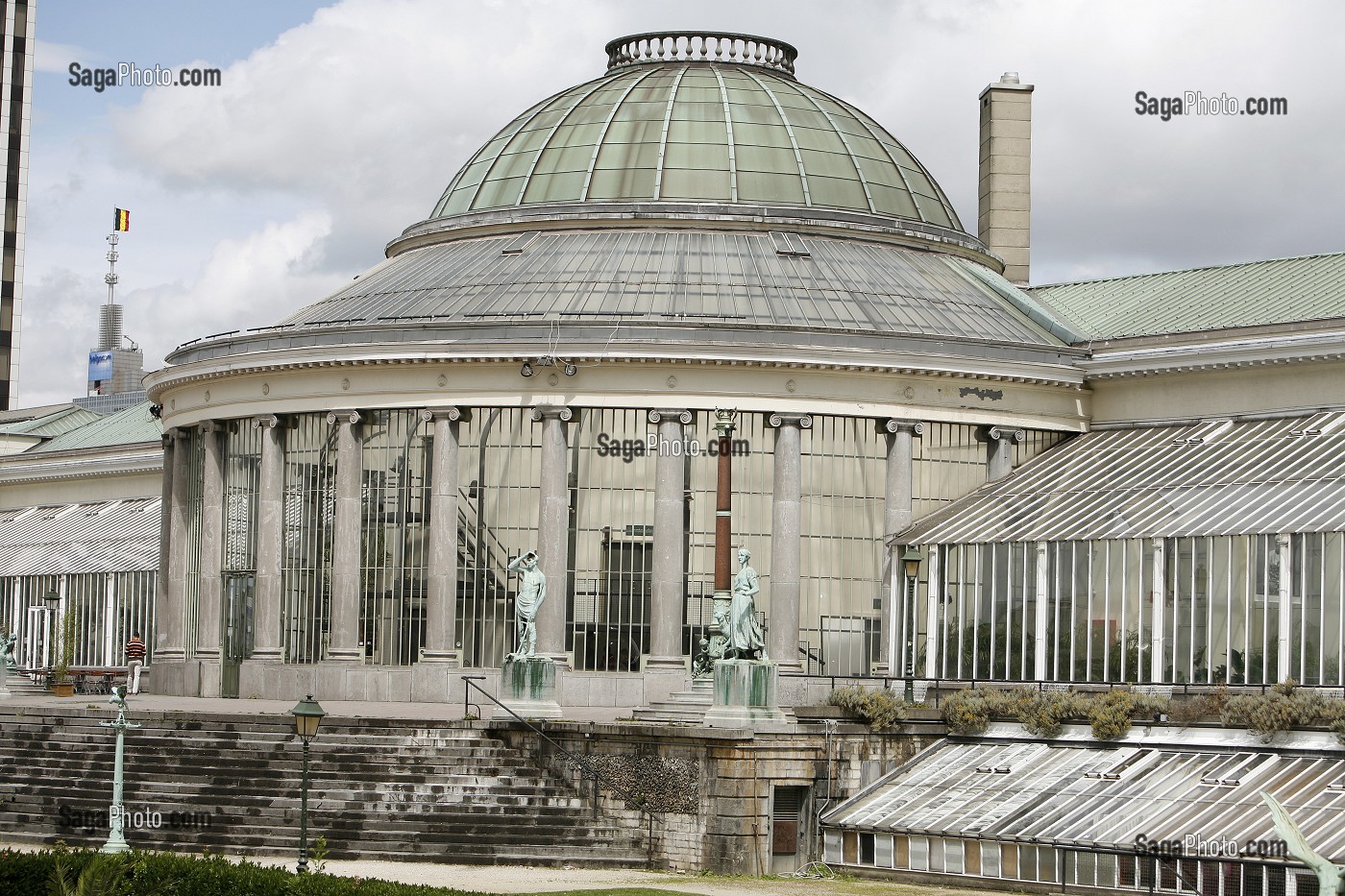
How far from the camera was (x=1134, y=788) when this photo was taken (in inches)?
1613

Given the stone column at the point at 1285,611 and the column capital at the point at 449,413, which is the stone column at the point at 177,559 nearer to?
the column capital at the point at 449,413

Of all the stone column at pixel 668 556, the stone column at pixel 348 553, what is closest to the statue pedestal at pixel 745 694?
the stone column at pixel 668 556

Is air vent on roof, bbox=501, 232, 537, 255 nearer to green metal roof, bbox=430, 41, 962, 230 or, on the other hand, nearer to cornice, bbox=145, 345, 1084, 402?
green metal roof, bbox=430, 41, 962, 230

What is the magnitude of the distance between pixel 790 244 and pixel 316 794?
85.3 ft

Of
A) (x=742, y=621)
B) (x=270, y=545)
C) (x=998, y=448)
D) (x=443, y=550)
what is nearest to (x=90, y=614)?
(x=270, y=545)

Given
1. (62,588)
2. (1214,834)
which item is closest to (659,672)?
(1214,834)

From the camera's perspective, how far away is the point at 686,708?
47906 millimetres

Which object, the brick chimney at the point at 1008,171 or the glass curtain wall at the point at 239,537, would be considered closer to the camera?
the glass curtain wall at the point at 239,537

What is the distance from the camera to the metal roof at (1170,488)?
48.8 m

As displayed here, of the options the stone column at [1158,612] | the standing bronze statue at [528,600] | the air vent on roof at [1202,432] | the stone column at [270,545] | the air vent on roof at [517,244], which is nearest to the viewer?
the standing bronze statue at [528,600]

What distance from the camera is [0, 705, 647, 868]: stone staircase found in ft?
136

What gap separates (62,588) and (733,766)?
4496cm

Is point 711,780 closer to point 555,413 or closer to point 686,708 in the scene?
point 686,708

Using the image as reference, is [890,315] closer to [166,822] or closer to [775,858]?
[775,858]
